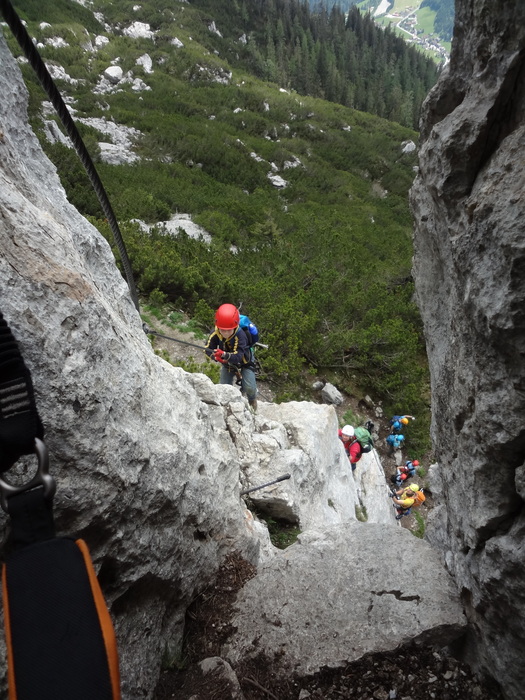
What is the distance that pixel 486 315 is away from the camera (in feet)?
6.63

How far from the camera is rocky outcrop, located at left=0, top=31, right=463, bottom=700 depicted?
2.06 meters

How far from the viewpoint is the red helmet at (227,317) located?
638 cm

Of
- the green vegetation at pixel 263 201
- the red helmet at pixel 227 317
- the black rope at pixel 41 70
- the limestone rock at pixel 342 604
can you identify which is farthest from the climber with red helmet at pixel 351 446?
the black rope at pixel 41 70

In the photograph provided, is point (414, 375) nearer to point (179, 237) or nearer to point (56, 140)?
point (179, 237)

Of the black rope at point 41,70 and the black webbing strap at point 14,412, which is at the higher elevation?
the black rope at point 41,70

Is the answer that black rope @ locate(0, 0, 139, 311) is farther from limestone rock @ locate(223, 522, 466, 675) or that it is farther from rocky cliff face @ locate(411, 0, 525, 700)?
limestone rock @ locate(223, 522, 466, 675)

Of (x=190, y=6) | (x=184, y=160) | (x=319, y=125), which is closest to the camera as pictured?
(x=184, y=160)

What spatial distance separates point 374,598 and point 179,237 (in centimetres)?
1439

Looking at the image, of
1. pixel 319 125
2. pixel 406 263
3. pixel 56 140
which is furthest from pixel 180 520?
pixel 319 125

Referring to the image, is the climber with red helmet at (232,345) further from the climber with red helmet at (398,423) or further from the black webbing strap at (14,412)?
the climber with red helmet at (398,423)

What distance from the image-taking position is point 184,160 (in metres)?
28.4

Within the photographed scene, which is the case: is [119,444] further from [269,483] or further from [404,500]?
[404,500]

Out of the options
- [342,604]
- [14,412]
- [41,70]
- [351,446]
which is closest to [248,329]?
[351,446]

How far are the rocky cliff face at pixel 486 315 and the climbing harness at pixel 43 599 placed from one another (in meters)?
1.99
